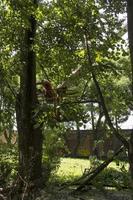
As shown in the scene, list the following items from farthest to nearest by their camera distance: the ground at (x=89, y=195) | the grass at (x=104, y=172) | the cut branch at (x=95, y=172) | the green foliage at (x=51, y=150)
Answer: the green foliage at (x=51, y=150) → the ground at (x=89, y=195) → the cut branch at (x=95, y=172) → the grass at (x=104, y=172)

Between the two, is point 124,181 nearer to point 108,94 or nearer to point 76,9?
point 108,94

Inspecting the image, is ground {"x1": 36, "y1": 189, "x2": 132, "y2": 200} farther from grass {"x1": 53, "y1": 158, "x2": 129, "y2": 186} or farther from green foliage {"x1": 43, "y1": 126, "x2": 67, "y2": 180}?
green foliage {"x1": 43, "y1": 126, "x2": 67, "y2": 180}

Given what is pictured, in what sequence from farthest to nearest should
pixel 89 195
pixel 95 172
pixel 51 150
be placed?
pixel 51 150, pixel 89 195, pixel 95 172

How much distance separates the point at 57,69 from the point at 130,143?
7.10m

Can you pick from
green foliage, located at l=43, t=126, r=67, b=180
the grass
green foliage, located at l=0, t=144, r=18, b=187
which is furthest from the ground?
green foliage, located at l=43, t=126, r=67, b=180

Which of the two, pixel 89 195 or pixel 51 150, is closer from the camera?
pixel 89 195

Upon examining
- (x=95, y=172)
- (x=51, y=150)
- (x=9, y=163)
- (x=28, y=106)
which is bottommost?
(x=95, y=172)

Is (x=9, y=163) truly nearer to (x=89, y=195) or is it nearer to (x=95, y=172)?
(x=89, y=195)

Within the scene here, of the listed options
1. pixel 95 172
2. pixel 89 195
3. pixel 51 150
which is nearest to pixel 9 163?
pixel 51 150

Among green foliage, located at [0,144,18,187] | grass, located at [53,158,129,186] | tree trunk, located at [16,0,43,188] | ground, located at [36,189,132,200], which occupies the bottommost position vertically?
ground, located at [36,189,132,200]

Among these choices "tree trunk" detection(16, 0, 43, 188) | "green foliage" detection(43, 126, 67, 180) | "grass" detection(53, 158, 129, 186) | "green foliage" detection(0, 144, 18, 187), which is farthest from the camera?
"green foliage" detection(43, 126, 67, 180)

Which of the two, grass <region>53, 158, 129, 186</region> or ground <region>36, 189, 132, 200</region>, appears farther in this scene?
ground <region>36, 189, 132, 200</region>

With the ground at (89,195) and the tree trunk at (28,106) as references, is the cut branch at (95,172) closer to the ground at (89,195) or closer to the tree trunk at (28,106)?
the ground at (89,195)

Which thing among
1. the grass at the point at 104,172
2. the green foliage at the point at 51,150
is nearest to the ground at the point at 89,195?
the grass at the point at 104,172
